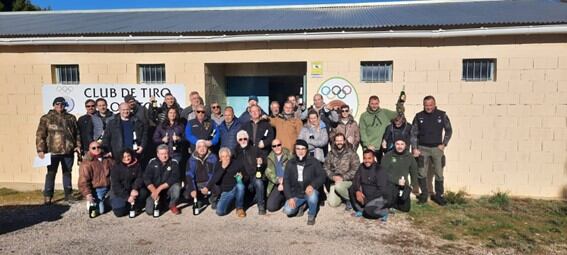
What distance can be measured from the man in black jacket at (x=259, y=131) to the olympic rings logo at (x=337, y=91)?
1.63 metres

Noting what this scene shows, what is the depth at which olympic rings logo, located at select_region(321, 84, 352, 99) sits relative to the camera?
22.9 ft

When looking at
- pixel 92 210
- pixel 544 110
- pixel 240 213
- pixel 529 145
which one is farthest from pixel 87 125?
pixel 544 110

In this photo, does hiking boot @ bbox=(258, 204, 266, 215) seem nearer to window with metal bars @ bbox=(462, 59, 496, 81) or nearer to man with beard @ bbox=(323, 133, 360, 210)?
man with beard @ bbox=(323, 133, 360, 210)

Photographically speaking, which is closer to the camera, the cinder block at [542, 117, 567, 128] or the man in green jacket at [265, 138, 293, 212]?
the man in green jacket at [265, 138, 293, 212]

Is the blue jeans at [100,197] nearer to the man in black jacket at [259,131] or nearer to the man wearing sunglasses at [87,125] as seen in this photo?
the man wearing sunglasses at [87,125]

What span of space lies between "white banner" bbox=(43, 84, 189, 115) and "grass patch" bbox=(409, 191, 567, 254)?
191 inches

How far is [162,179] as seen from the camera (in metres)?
5.54

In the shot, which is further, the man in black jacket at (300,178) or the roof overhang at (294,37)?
the roof overhang at (294,37)

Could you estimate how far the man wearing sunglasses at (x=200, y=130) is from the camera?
5855 millimetres

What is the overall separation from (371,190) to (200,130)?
266 centimetres

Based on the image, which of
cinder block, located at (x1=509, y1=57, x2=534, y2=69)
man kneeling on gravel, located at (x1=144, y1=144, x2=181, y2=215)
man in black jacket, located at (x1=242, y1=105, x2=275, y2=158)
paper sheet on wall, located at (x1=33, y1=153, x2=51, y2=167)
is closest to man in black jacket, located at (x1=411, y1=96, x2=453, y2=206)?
cinder block, located at (x1=509, y1=57, x2=534, y2=69)

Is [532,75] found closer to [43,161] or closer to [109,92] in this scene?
[109,92]

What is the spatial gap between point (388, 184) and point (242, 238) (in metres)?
2.13

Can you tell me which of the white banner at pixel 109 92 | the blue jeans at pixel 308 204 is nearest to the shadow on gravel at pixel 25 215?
the white banner at pixel 109 92
